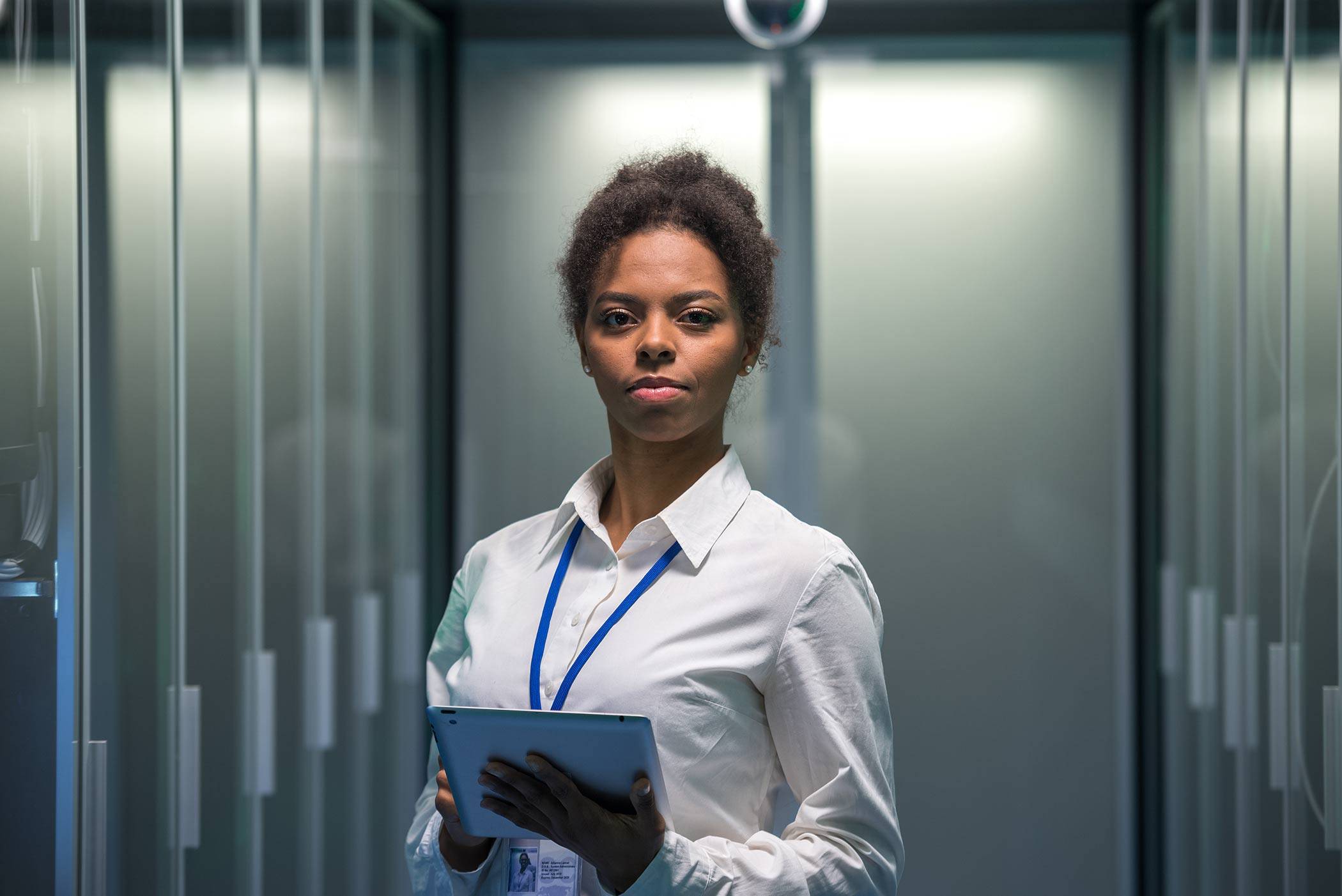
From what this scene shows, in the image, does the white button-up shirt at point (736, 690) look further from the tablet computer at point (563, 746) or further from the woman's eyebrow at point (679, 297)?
the woman's eyebrow at point (679, 297)

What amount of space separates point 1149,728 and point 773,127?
184 centimetres

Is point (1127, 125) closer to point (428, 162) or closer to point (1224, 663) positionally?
point (1224, 663)

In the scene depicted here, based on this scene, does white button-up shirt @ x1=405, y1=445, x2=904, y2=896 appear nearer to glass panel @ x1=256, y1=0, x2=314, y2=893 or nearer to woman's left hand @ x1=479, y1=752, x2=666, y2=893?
woman's left hand @ x1=479, y1=752, x2=666, y2=893

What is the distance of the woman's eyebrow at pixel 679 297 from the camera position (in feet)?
4.22

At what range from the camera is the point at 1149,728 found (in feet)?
10.9

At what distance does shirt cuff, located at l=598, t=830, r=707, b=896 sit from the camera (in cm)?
111

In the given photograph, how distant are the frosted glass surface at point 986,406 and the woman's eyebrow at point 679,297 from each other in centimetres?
218

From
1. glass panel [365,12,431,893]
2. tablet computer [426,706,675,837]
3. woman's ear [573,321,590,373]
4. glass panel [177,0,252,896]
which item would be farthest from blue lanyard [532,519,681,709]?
glass panel [365,12,431,893]

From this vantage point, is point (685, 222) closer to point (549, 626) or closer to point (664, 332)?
point (664, 332)

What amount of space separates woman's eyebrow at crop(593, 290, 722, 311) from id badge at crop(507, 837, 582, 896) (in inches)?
21.0

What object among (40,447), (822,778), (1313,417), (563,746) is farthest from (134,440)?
(1313,417)

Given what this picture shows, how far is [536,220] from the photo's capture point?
3475 millimetres

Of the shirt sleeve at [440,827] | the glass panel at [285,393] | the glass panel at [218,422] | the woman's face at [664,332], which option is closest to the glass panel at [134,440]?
the glass panel at [218,422]

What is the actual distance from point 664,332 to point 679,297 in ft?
0.14
